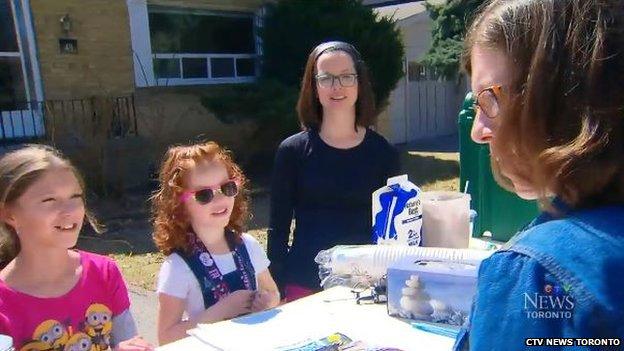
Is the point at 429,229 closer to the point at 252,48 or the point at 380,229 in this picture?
the point at 380,229

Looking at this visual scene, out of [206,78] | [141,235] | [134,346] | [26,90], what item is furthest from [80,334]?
[206,78]

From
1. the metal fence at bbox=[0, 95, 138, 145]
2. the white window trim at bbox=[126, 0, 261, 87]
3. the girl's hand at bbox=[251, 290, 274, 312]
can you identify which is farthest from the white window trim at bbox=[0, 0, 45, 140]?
the girl's hand at bbox=[251, 290, 274, 312]

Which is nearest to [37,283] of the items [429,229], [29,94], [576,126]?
[429,229]

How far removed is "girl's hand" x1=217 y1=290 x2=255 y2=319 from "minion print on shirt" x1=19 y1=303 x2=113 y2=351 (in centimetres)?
35

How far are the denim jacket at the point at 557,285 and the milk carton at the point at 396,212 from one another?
1.27 metres

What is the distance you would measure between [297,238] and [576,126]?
175cm

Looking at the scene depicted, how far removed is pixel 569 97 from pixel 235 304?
4.36 feet

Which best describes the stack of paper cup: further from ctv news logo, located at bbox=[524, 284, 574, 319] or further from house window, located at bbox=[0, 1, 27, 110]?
house window, located at bbox=[0, 1, 27, 110]

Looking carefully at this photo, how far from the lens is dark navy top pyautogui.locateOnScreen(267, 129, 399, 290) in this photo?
7.73 feet

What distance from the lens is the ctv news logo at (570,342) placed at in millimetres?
673

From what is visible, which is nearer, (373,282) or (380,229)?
(373,282)

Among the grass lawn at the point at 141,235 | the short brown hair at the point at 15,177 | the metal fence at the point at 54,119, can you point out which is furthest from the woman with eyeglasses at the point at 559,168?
the metal fence at the point at 54,119

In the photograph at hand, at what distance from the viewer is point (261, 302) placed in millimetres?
1893

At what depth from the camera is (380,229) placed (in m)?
2.05
